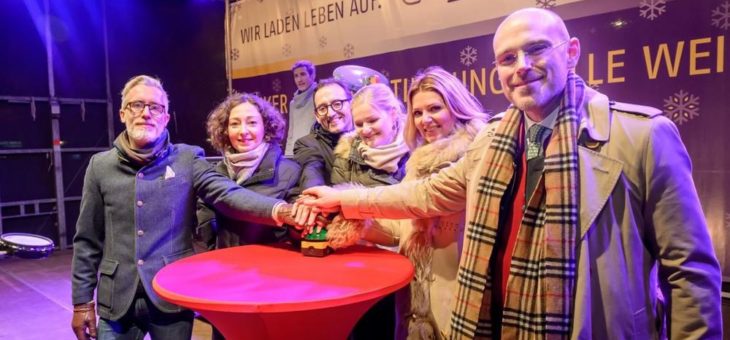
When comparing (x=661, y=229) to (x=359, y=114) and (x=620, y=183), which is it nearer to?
(x=620, y=183)

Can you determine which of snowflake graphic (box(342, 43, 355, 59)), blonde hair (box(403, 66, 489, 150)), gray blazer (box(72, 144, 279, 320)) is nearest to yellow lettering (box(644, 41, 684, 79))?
blonde hair (box(403, 66, 489, 150))

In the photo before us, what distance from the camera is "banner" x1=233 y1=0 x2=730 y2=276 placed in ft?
8.52

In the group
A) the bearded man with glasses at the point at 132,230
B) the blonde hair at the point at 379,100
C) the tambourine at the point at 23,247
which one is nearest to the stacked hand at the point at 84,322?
the bearded man with glasses at the point at 132,230

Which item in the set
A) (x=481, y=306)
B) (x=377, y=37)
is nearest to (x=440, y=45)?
(x=377, y=37)

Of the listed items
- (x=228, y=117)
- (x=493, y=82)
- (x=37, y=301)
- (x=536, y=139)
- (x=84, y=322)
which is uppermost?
(x=493, y=82)

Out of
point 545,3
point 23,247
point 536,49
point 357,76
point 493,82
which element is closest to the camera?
point 536,49

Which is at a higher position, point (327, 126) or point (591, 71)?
point (591, 71)

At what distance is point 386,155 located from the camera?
240 cm

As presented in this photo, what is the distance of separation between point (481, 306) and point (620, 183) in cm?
55

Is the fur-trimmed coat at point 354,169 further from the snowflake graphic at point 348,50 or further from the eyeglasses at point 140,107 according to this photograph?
the snowflake graphic at point 348,50

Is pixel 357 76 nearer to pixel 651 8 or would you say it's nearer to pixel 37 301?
pixel 651 8

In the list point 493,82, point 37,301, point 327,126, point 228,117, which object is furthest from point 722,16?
point 37,301

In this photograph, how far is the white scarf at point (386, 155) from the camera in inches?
94.3

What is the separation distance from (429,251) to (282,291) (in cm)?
67
